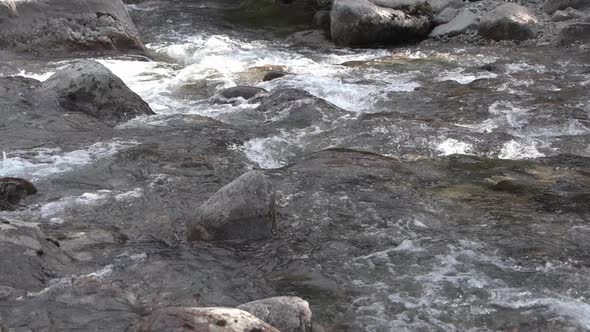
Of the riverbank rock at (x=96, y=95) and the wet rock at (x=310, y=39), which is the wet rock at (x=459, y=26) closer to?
the wet rock at (x=310, y=39)

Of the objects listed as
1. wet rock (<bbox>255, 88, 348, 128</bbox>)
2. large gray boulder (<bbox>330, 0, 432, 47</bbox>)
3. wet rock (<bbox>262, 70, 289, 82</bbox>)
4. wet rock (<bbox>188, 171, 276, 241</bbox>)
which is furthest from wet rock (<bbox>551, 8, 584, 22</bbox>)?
wet rock (<bbox>188, 171, 276, 241</bbox>)

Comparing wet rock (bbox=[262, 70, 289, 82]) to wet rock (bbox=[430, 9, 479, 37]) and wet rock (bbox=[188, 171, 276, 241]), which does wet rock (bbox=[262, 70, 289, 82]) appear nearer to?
wet rock (bbox=[430, 9, 479, 37])

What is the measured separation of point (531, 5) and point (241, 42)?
7.27 metres

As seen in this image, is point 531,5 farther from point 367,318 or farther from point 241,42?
point 367,318

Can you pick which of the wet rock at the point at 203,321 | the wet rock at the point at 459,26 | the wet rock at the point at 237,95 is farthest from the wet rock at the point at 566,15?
the wet rock at the point at 203,321

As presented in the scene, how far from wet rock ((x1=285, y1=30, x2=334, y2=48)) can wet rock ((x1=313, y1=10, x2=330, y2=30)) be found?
0.75 m

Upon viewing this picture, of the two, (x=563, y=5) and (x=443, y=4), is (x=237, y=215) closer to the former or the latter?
(x=443, y=4)

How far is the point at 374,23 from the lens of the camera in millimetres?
13812

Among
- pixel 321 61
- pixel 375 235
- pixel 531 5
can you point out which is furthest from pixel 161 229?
pixel 531 5

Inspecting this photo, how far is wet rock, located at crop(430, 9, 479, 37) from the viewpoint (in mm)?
14258

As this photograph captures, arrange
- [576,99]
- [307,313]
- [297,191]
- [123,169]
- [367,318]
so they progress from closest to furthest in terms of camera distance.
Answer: [307,313], [367,318], [297,191], [123,169], [576,99]

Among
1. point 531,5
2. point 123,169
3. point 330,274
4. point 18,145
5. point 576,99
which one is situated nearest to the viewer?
point 330,274

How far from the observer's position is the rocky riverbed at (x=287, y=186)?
4.44m

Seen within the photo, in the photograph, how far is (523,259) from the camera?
506cm
